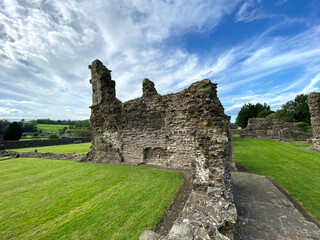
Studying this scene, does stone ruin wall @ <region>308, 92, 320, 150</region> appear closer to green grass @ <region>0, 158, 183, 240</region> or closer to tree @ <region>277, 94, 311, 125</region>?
green grass @ <region>0, 158, 183, 240</region>

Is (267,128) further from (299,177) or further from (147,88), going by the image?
(147,88)

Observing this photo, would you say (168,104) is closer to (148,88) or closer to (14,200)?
(148,88)

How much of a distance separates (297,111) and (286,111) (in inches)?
125

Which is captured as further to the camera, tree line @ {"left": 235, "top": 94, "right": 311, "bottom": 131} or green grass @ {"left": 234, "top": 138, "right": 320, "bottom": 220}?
tree line @ {"left": 235, "top": 94, "right": 311, "bottom": 131}

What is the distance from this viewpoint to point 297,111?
46.1m

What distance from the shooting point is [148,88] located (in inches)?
425

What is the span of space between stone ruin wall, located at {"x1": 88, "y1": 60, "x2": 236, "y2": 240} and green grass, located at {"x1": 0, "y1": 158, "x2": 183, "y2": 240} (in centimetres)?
121

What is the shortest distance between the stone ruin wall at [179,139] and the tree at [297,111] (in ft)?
172

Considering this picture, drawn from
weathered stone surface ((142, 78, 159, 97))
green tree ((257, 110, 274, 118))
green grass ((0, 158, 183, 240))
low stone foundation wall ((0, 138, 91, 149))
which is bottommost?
green grass ((0, 158, 183, 240))

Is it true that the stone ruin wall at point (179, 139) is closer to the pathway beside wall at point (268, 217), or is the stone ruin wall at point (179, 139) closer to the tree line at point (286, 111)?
the pathway beside wall at point (268, 217)

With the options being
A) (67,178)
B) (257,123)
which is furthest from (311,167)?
(257,123)

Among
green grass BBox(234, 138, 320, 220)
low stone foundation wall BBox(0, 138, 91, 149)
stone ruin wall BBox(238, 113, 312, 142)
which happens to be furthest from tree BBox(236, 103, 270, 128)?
low stone foundation wall BBox(0, 138, 91, 149)

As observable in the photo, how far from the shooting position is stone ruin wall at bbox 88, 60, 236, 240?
3.12m

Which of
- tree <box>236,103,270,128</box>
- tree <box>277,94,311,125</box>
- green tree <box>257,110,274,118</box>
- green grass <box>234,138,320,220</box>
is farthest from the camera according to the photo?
tree <box>236,103,270,128</box>
